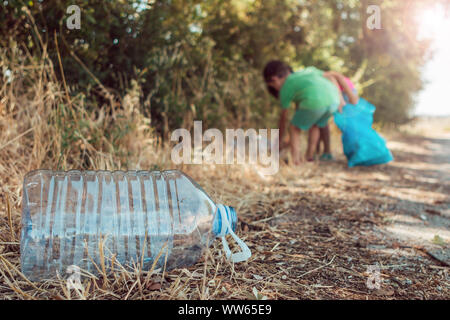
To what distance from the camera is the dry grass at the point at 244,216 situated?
4.93 ft

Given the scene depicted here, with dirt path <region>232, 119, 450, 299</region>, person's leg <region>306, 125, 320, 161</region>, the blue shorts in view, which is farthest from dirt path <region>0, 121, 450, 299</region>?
person's leg <region>306, 125, 320, 161</region>

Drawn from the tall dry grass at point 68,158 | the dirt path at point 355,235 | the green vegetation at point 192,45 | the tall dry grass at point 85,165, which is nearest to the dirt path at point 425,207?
the dirt path at point 355,235

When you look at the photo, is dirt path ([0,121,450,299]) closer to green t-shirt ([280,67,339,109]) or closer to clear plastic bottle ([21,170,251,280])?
clear plastic bottle ([21,170,251,280])

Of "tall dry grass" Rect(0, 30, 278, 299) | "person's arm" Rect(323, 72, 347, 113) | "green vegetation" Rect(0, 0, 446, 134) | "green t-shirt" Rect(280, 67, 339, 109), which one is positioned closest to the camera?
"tall dry grass" Rect(0, 30, 278, 299)

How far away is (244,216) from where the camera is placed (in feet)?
8.07

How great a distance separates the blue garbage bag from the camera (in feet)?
14.5

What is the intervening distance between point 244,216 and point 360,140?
248cm

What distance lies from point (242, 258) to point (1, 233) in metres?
1.15

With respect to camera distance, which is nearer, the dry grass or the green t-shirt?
the dry grass

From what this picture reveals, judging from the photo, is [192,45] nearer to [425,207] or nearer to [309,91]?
[309,91]

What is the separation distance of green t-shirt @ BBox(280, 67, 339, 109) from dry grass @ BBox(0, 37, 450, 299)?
2.55 ft

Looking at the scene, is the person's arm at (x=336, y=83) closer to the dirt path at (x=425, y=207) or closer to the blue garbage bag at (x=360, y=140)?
the blue garbage bag at (x=360, y=140)

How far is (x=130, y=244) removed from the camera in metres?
1.72
